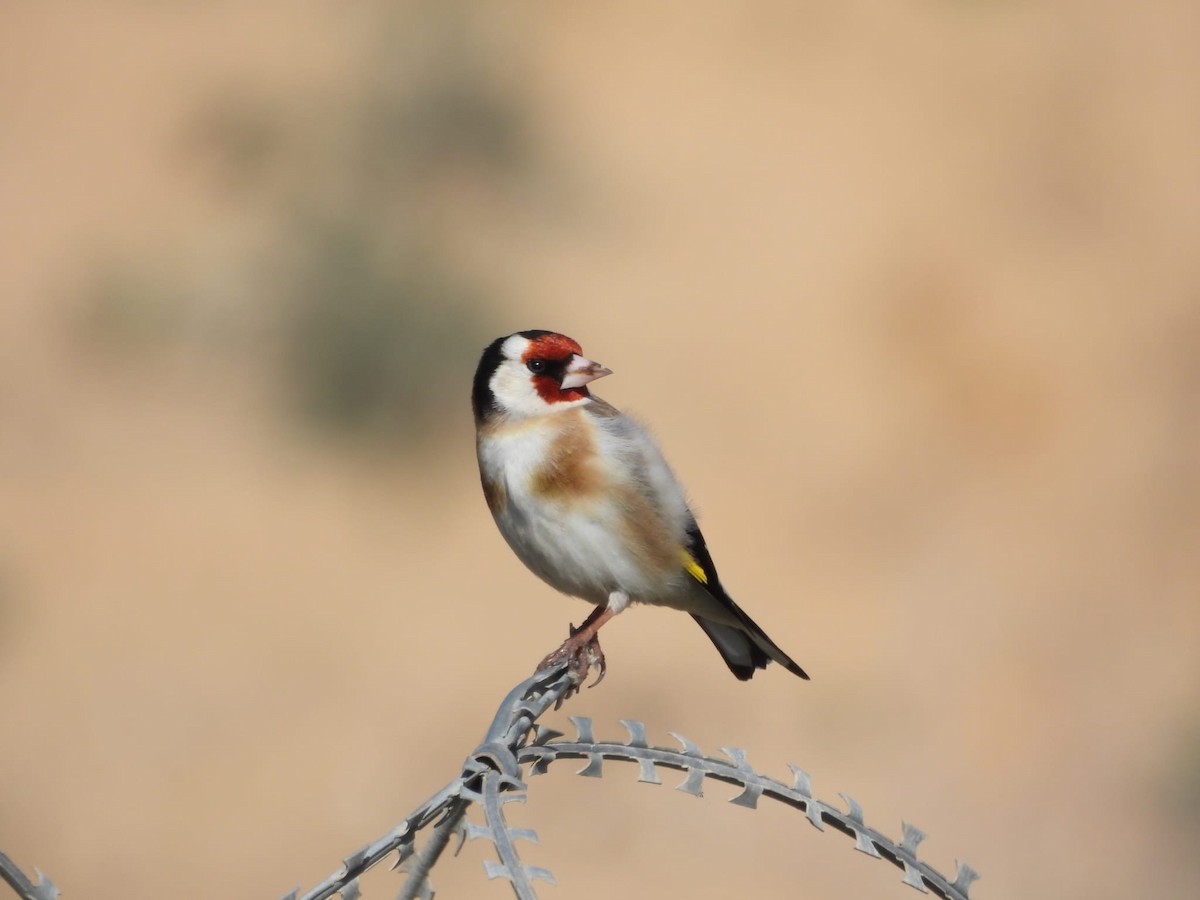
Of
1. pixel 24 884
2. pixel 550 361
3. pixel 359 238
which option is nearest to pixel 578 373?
pixel 550 361

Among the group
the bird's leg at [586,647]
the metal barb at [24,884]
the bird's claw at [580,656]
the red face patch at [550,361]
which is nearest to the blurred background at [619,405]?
the bird's leg at [586,647]

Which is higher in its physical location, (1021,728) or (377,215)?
(377,215)

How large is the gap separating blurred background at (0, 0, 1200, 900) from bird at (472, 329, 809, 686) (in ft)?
16.5

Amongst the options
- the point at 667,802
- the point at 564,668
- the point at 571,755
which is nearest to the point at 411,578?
the point at 667,802

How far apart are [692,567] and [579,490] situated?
468mm

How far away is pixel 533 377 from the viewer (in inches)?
190

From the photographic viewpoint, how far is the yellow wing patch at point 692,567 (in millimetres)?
4902

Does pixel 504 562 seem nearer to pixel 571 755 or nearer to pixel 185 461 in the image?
pixel 185 461

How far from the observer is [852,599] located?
12055 mm

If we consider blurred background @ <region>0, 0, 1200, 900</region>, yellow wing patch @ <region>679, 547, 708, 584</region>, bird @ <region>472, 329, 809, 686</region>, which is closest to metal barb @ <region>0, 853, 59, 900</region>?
bird @ <region>472, 329, 809, 686</region>

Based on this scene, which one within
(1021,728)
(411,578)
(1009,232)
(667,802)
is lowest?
(667,802)

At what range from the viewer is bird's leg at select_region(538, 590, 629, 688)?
4422 mm

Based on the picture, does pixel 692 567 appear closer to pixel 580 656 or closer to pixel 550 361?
pixel 580 656

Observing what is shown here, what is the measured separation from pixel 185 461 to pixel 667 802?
4.91 meters
